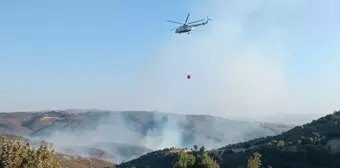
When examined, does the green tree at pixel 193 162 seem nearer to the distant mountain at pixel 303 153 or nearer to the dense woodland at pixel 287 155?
the dense woodland at pixel 287 155

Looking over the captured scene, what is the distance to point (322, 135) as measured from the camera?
15762 cm

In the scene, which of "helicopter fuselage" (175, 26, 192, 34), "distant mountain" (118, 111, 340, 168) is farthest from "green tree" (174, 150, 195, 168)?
"distant mountain" (118, 111, 340, 168)

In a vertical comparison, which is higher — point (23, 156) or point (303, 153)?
point (303, 153)

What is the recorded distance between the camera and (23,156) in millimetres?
34656

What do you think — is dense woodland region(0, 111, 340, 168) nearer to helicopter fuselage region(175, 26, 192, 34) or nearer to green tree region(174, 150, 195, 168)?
green tree region(174, 150, 195, 168)

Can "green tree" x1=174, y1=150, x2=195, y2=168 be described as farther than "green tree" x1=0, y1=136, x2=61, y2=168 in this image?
Yes

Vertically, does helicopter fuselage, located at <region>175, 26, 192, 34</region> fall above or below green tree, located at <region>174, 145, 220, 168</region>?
above

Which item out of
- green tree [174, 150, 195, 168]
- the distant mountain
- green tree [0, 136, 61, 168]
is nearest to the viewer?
green tree [0, 136, 61, 168]

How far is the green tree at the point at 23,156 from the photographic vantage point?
112ft

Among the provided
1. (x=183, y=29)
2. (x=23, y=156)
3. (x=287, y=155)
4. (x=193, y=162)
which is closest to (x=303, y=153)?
(x=287, y=155)

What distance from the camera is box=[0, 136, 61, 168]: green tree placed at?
1345 inches

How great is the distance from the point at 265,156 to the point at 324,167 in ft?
71.7

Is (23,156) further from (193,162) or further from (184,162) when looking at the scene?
(193,162)

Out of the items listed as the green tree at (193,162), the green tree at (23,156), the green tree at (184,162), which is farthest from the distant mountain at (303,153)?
the green tree at (23,156)
